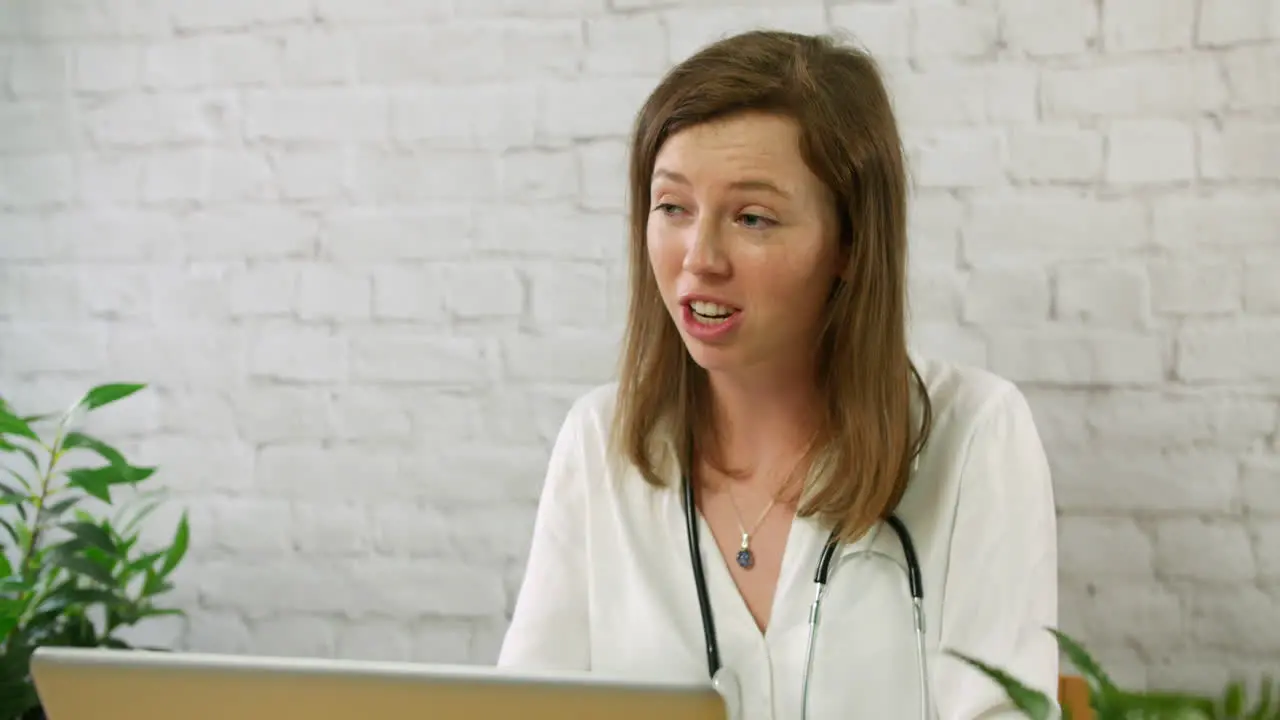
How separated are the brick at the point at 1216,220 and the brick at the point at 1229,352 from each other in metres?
0.10

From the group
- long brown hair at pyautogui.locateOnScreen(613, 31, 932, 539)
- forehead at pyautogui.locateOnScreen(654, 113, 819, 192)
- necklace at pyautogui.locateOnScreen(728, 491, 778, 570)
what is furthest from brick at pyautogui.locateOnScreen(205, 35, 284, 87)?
necklace at pyautogui.locateOnScreen(728, 491, 778, 570)

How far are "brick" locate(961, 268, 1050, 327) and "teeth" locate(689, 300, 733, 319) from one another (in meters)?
0.51

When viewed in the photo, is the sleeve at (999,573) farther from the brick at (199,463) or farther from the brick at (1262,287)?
the brick at (199,463)

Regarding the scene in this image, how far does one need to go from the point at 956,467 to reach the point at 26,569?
1.21 meters

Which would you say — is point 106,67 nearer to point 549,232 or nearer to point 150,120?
point 150,120

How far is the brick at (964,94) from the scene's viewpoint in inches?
68.0

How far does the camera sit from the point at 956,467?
4.73 ft

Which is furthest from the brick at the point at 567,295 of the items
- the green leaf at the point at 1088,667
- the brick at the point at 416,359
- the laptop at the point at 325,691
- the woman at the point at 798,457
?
the green leaf at the point at 1088,667

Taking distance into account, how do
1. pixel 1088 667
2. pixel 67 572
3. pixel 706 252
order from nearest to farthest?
pixel 1088 667 < pixel 706 252 < pixel 67 572

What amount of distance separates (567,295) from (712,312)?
22.0 inches

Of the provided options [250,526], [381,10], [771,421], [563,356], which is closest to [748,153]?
[771,421]

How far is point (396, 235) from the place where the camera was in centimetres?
198

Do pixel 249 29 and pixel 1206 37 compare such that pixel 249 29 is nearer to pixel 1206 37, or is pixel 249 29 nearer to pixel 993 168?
pixel 993 168

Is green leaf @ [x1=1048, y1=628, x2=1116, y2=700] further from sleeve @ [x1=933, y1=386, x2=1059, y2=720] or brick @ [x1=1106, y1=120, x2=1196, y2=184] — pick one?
brick @ [x1=1106, y1=120, x2=1196, y2=184]
